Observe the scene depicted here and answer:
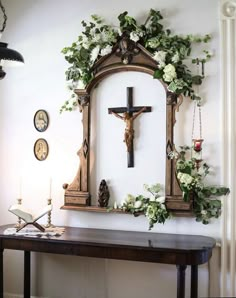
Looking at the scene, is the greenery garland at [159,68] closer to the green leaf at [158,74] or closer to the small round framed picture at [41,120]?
the green leaf at [158,74]

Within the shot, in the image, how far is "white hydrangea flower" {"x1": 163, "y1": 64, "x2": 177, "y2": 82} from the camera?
299 cm

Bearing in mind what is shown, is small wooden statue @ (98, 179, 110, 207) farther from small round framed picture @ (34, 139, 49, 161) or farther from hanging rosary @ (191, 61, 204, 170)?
hanging rosary @ (191, 61, 204, 170)

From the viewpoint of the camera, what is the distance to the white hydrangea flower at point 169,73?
2.99 metres

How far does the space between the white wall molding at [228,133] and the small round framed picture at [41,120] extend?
58.5 inches

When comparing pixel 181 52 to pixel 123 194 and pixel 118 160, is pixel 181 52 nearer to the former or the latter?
pixel 118 160

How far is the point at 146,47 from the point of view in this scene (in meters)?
3.16

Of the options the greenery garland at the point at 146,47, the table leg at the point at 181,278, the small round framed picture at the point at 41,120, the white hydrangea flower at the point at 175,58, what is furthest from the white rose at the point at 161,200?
the small round framed picture at the point at 41,120

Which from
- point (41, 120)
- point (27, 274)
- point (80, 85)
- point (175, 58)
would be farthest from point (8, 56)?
point (27, 274)

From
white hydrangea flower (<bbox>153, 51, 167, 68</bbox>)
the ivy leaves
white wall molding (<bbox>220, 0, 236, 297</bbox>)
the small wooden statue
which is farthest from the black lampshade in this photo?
white wall molding (<bbox>220, 0, 236, 297</bbox>)

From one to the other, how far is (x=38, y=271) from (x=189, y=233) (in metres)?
1.36

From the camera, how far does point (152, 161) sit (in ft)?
10.4

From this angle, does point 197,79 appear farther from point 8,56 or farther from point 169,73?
point 8,56

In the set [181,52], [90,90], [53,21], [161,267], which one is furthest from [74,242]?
[53,21]

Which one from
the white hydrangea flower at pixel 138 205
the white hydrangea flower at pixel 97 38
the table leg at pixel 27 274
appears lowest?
the table leg at pixel 27 274
